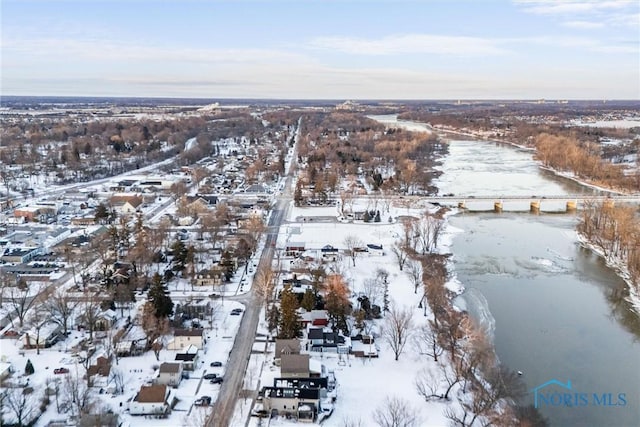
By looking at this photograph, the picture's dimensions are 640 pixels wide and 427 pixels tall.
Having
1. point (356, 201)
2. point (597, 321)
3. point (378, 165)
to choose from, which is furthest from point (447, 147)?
point (597, 321)

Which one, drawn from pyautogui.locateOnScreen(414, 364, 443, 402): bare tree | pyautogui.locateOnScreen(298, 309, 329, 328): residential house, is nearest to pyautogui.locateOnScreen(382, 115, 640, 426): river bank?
pyautogui.locateOnScreen(414, 364, 443, 402): bare tree

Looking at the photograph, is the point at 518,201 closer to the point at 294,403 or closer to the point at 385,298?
the point at 385,298

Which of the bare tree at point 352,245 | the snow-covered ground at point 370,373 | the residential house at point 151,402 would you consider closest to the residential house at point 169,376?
the residential house at point 151,402

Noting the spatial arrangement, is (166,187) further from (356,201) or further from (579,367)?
(579,367)

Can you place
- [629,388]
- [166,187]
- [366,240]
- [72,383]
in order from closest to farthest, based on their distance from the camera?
[72,383] < [629,388] < [366,240] < [166,187]

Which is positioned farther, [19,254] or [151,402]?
[19,254]

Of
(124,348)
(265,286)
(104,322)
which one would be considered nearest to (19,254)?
(104,322)

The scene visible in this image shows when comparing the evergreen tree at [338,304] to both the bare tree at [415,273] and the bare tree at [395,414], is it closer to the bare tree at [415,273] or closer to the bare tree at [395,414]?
the bare tree at [415,273]
